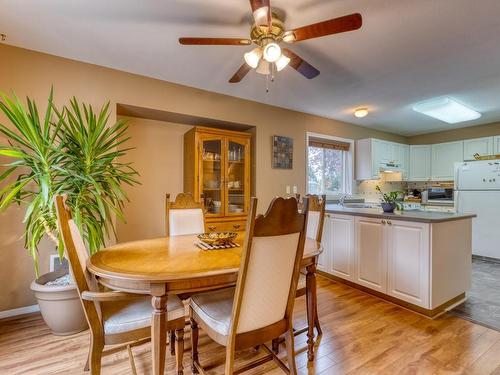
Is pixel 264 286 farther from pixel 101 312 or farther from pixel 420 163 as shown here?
pixel 420 163

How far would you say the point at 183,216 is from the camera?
234 centimetres

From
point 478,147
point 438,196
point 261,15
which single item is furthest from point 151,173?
point 478,147

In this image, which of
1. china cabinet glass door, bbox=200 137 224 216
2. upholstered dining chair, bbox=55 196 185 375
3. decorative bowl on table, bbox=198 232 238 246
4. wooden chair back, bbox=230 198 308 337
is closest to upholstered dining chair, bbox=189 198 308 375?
wooden chair back, bbox=230 198 308 337

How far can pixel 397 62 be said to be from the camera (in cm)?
250

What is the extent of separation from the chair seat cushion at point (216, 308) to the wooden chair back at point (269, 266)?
11 cm

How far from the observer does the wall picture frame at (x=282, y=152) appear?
3.81 metres

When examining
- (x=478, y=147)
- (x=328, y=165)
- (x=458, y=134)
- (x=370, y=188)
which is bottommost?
(x=370, y=188)

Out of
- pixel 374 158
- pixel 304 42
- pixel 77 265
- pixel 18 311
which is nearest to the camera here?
pixel 77 265

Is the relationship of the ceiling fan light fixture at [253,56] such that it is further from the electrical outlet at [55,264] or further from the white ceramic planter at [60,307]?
the electrical outlet at [55,264]

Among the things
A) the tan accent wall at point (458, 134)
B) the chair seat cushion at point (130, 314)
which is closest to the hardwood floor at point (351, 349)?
the chair seat cushion at point (130, 314)

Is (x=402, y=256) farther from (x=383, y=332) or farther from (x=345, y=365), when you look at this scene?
(x=345, y=365)

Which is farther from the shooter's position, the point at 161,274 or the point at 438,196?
the point at 438,196

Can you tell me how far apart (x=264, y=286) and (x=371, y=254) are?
6.58 ft

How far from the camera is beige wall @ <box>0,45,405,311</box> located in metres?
2.27
